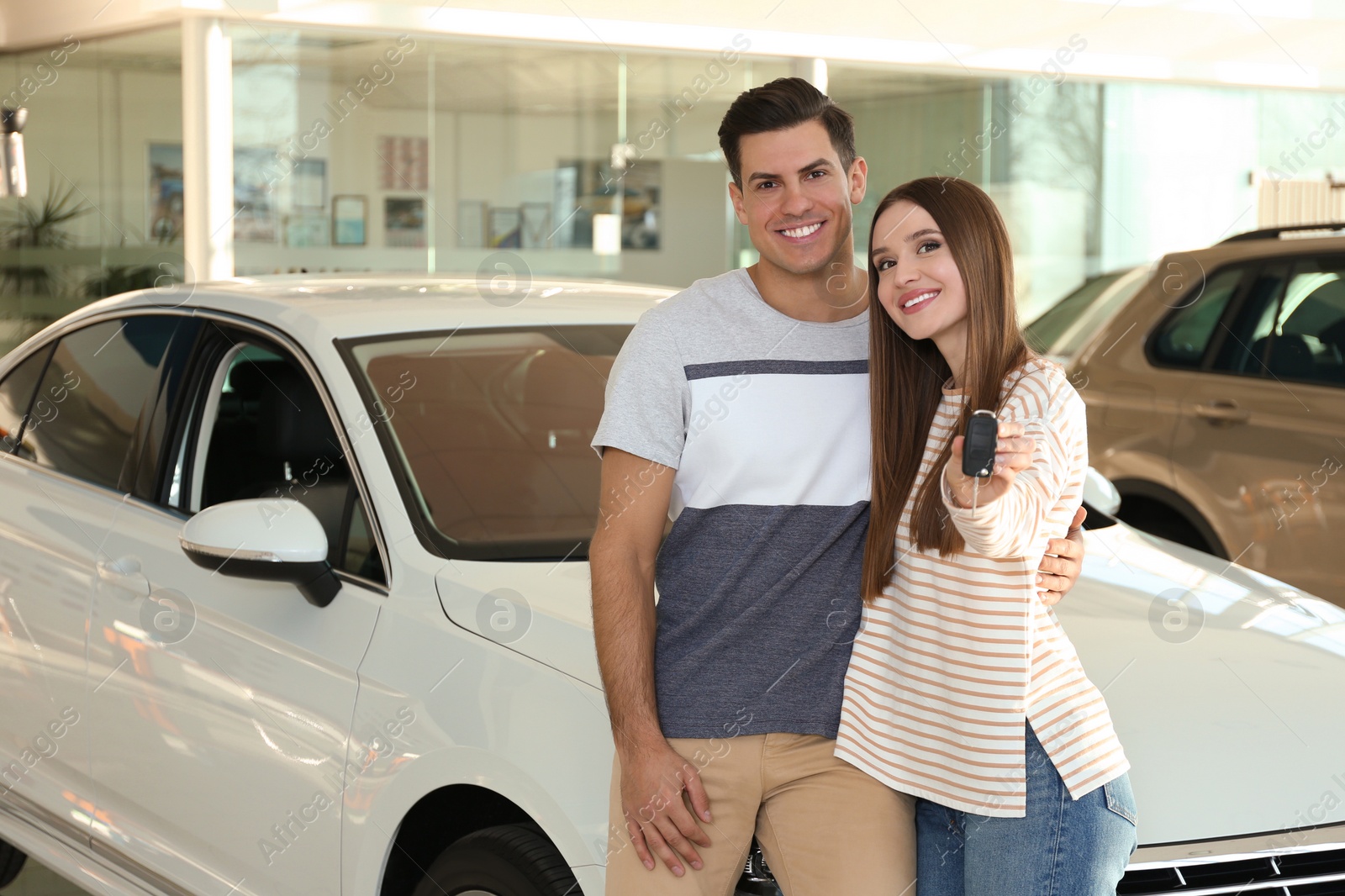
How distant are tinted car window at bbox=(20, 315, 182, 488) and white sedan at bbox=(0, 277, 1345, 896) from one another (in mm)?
11

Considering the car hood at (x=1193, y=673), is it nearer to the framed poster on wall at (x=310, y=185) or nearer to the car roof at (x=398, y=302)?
the car roof at (x=398, y=302)

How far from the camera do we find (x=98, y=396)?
12.4 feet

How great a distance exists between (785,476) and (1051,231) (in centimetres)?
1247

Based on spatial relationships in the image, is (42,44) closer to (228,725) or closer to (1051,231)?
(1051,231)

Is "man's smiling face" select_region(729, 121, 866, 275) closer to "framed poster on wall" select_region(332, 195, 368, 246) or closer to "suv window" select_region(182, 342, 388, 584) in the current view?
"suv window" select_region(182, 342, 388, 584)

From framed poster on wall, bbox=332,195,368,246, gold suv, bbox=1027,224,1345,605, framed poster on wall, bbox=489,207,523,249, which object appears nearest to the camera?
gold suv, bbox=1027,224,1345,605

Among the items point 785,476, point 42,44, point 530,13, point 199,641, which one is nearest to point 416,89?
point 530,13

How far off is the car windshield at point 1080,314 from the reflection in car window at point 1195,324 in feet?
2.61

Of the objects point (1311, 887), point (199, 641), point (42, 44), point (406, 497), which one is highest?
point (42, 44)

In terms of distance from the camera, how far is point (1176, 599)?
9.48 feet

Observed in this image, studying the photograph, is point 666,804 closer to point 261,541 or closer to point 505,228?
point 261,541

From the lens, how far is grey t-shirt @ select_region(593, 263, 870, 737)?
2100 millimetres

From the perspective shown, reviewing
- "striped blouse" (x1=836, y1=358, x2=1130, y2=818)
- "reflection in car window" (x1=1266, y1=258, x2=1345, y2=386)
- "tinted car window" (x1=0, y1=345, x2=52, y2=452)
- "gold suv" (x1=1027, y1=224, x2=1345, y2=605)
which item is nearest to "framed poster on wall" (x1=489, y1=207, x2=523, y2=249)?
"gold suv" (x1=1027, y1=224, x2=1345, y2=605)

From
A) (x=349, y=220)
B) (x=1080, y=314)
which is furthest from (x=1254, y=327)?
(x=349, y=220)
